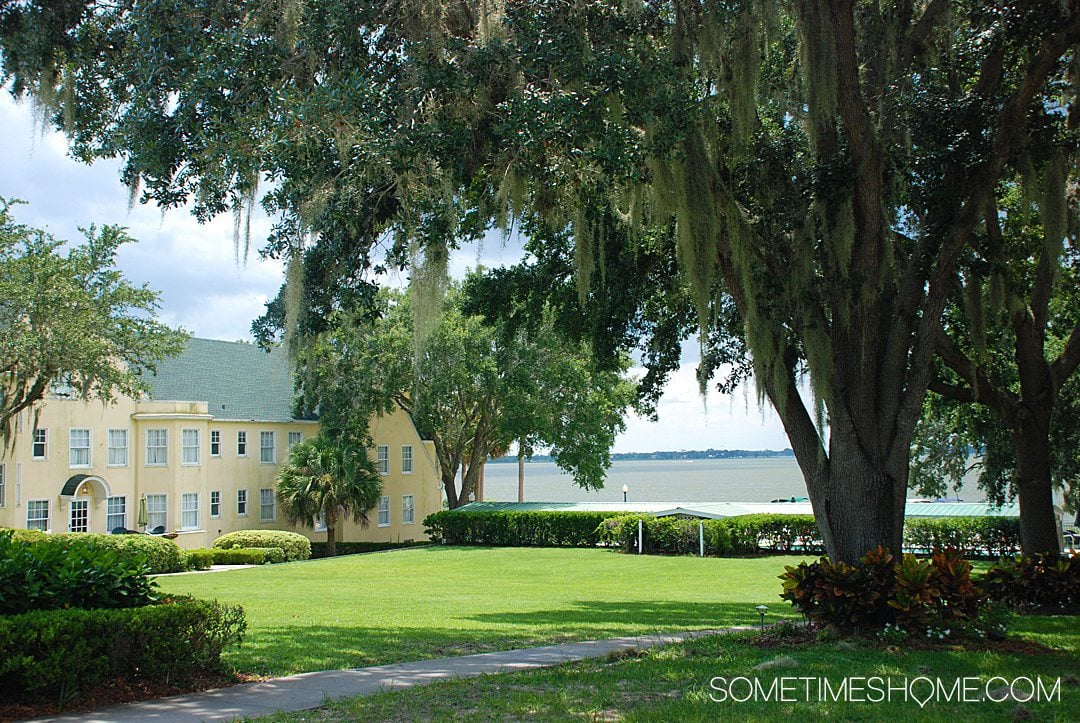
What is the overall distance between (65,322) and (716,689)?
19.5m

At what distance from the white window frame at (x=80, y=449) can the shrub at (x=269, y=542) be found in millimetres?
4957

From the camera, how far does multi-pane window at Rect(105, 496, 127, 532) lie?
29402 mm

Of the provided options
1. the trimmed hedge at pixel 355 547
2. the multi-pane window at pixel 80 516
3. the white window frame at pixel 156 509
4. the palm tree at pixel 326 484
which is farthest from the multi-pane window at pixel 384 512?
the multi-pane window at pixel 80 516

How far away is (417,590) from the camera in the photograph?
1727 cm

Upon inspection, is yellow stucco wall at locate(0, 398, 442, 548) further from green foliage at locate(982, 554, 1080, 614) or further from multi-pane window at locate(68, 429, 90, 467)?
green foliage at locate(982, 554, 1080, 614)

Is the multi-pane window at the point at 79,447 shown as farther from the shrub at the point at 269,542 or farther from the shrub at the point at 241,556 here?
the shrub at the point at 241,556

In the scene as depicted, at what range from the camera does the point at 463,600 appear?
15.0m

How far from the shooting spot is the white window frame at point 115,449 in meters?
29.7

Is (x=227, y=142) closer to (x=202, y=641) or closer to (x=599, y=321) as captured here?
(x=202, y=641)

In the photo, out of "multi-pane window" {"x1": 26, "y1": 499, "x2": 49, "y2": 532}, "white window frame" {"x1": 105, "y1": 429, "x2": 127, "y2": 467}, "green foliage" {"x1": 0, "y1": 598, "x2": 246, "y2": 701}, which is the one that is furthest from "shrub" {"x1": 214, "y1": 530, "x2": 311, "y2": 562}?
"green foliage" {"x1": 0, "y1": 598, "x2": 246, "y2": 701}

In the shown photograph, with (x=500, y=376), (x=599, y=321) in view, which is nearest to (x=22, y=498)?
(x=500, y=376)

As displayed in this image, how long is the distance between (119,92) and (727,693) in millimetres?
7741

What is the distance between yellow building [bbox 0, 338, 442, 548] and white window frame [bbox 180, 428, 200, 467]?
0.04 metres

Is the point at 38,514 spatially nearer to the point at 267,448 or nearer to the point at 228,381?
the point at 267,448
